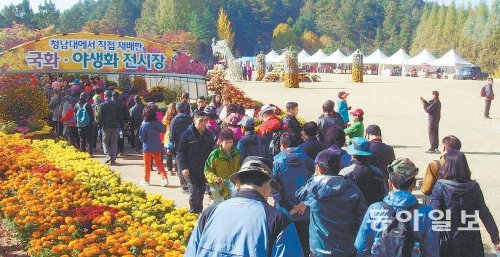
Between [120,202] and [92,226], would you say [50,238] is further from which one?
[120,202]

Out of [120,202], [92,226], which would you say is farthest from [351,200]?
[120,202]

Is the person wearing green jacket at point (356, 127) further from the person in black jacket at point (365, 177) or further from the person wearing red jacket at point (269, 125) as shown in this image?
the person in black jacket at point (365, 177)

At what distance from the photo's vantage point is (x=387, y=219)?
345 centimetres

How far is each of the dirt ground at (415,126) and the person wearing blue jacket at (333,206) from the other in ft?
8.59

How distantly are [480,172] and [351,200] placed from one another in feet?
24.0

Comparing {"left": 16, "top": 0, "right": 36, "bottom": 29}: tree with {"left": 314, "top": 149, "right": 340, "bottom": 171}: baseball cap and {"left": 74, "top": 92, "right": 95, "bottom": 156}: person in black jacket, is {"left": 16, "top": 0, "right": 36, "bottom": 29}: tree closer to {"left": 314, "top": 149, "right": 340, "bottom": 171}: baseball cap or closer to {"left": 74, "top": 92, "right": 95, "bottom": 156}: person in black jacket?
{"left": 74, "top": 92, "right": 95, "bottom": 156}: person in black jacket

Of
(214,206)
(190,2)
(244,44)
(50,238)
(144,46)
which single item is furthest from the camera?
(244,44)

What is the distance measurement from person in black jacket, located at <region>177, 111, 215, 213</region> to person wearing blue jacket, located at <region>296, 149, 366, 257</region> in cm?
264

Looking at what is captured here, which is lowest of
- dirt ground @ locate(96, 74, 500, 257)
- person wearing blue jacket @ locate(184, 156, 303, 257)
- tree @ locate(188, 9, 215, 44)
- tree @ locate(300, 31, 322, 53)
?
dirt ground @ locate(96, 74, 500, 257)

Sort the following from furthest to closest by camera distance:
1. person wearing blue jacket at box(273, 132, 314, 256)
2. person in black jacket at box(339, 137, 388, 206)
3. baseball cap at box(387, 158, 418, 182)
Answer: person wearing blue jacket at box(273, 132, 314, 256) → person in black jacket at box(339, 137, 388, 206) → baseball cap at box(387, 158, 418, 182)

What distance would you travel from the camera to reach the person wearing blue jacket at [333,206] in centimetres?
413

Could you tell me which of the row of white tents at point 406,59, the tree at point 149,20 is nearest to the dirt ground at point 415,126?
the row of white tents at point 406,59

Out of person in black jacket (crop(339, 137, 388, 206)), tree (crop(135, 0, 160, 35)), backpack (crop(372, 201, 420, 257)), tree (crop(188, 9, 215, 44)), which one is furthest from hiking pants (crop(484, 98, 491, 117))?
tree (crop(135, 0, 160, 35))

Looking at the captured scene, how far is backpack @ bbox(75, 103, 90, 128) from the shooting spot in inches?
457
